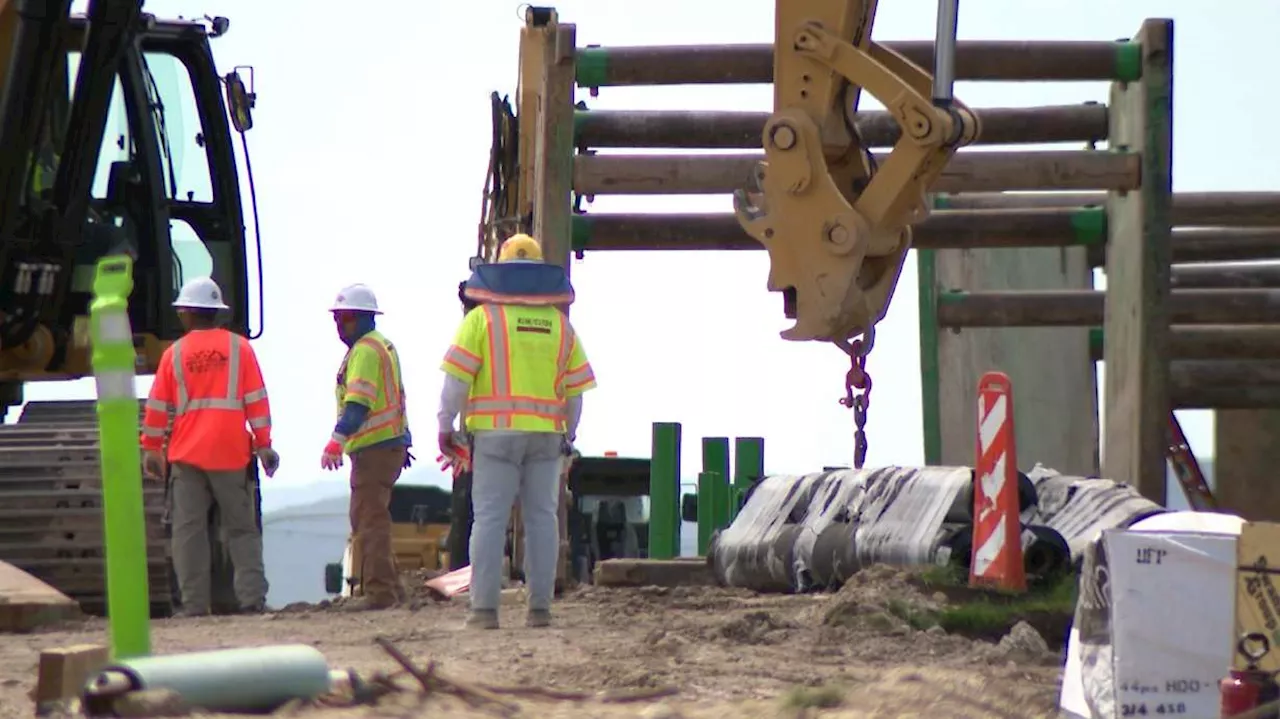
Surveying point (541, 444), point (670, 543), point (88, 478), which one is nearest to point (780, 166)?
point (541, 444)

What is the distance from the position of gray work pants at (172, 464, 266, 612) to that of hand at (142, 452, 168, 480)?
0.09 m

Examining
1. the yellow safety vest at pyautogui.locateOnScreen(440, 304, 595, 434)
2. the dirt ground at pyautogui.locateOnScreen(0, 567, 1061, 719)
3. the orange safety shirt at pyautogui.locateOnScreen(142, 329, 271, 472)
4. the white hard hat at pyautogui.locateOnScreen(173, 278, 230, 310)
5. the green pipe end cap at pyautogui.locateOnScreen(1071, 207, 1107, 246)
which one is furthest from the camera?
the green pipe end cap at pyautogui.locateOnScreen(1071, 207, 1107, 246)

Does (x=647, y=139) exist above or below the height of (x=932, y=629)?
above

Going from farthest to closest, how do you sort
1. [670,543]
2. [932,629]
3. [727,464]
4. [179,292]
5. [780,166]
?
1. [727,464]
2. [670,543]
3. [179,292]
4. [780,166]
5. [932,629]


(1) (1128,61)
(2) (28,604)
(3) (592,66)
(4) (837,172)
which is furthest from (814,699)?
(1) (1128,61)

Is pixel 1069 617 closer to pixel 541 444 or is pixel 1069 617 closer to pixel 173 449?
pixel 541 444

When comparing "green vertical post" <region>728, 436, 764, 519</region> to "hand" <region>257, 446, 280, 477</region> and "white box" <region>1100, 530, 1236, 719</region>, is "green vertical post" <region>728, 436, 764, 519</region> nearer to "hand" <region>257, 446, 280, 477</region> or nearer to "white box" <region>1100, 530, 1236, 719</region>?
"hand" <region>257, 446, 280, 477</region>

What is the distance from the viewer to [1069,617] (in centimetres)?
956

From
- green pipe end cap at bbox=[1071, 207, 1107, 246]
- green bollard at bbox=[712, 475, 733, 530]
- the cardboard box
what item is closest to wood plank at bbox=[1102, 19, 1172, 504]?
green pipe end cap at bbox=[1071, 207, 1107, 246]

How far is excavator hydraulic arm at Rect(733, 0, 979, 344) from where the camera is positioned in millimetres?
10078

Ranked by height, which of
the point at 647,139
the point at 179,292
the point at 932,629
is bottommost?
the point at 932,629

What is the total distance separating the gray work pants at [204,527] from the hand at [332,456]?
0.65m

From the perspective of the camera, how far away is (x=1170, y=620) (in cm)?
642

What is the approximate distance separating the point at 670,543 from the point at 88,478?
195 inches
